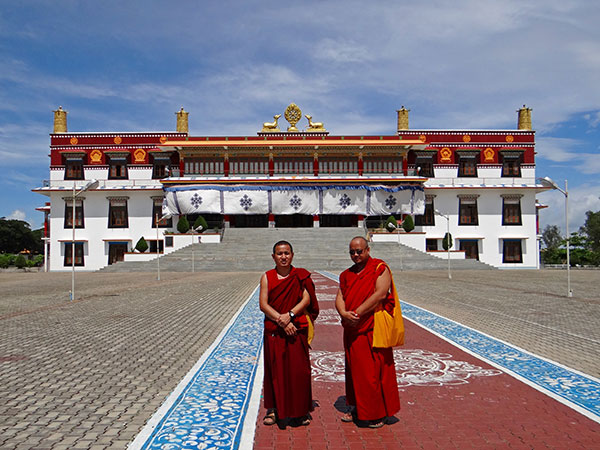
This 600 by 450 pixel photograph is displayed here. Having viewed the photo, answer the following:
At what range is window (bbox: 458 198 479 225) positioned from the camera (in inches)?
1646

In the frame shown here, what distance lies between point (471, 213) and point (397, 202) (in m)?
6.67

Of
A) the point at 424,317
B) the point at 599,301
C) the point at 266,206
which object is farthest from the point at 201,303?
the point at 266,206

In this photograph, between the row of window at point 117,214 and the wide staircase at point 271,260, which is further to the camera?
the row of window at point 117,214

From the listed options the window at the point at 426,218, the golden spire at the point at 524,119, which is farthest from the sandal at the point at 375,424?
the golden spire at the point at 524,119

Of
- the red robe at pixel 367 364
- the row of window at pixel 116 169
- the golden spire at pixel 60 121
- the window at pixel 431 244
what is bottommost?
the red robe at pixel 367 364

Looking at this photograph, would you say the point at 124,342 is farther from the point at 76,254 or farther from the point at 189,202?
the point at 76,254

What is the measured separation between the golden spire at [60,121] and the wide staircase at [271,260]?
17637mm

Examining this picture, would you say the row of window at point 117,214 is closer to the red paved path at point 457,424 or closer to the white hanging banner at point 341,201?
the white hanging banner at point 341,201

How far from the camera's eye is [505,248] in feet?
135

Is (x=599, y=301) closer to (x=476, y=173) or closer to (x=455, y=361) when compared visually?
(x=455, y=361)

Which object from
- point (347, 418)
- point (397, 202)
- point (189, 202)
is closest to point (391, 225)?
point (397, 202)

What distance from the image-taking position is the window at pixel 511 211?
136 feet

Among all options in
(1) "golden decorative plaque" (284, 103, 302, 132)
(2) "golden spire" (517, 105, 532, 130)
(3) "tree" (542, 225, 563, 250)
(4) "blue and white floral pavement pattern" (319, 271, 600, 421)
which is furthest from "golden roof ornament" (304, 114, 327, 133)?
(3) "tree" (542, 225, 563, 250)

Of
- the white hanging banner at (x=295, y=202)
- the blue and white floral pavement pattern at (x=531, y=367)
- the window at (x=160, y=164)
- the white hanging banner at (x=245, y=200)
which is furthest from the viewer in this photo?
the window at (x=160, y=164)
